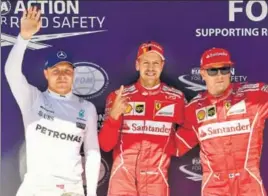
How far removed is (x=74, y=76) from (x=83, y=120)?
352 mm

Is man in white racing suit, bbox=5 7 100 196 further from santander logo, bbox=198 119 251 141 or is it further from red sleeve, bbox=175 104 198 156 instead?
santander logo, bbox=198 119 251 141

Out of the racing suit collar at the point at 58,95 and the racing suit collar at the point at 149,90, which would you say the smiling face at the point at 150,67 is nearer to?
the racing suit collar at the point at 149,90

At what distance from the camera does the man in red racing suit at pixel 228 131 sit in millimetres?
3949

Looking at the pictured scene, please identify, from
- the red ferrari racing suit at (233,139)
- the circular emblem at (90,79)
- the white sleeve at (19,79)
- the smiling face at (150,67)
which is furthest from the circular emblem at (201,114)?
the white sleeve at (19,79)

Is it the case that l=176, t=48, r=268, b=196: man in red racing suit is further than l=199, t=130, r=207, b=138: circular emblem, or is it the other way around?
l=199, t=130, r=207, b=138: circular emblem

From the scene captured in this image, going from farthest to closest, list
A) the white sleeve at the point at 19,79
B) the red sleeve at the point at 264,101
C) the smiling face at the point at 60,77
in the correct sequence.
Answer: the smiling face at the point at 60,77
the red sleeve at the point at 264,101
the white sleeve at the point at 19,79

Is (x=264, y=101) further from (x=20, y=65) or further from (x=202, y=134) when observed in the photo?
(x=20, y=65)

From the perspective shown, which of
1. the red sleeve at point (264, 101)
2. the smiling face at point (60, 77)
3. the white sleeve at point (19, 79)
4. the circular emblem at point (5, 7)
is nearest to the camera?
the white sleeve at point (19, 79)

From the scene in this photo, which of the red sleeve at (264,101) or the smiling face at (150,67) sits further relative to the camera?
the smiling face at (150,67)

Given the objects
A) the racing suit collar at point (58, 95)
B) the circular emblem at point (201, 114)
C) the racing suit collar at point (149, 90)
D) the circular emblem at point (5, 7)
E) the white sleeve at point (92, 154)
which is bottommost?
the white sleeve at point (92, 154)

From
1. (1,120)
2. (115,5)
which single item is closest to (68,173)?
(1,120)

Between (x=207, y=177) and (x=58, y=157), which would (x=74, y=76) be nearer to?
(x=58, y=157)

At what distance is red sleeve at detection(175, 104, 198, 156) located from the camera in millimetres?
4141

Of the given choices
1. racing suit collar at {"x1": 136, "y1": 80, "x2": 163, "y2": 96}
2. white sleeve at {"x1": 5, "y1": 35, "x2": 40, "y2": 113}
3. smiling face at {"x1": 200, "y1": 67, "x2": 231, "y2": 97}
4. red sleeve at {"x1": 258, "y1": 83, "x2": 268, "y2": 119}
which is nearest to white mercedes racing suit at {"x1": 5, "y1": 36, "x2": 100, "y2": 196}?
white sleeve at {"x1": 5, "y1": 35, "x2": 40, "y2": 113}
